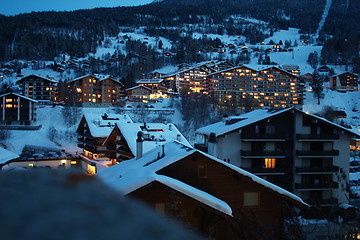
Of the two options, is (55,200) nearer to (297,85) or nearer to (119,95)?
(119,95)

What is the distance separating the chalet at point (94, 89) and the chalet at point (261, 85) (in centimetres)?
2255

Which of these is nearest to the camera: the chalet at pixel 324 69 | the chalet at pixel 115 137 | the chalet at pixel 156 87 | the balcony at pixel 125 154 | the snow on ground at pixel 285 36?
the balcony at pixel 125 154

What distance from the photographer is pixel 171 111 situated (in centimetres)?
5738

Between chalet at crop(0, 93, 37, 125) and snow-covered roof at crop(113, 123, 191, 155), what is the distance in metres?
26.9

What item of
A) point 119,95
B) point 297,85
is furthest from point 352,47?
point 119,95

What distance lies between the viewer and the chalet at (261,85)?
79.7 meters

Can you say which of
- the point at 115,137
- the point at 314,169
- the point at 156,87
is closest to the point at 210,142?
the point at 314,169

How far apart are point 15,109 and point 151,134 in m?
30.9

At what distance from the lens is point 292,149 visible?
821 inches

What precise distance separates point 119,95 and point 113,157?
42.7m

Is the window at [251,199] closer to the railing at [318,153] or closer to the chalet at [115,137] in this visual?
the railing at [318,153]

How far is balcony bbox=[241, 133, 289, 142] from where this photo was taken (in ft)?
66.1

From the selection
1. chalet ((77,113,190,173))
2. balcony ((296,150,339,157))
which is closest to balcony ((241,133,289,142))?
balcony ((296,150,339,157))

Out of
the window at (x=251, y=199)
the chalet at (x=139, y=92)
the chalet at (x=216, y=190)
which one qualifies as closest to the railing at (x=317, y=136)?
the chalet at (x=216, y=190)
